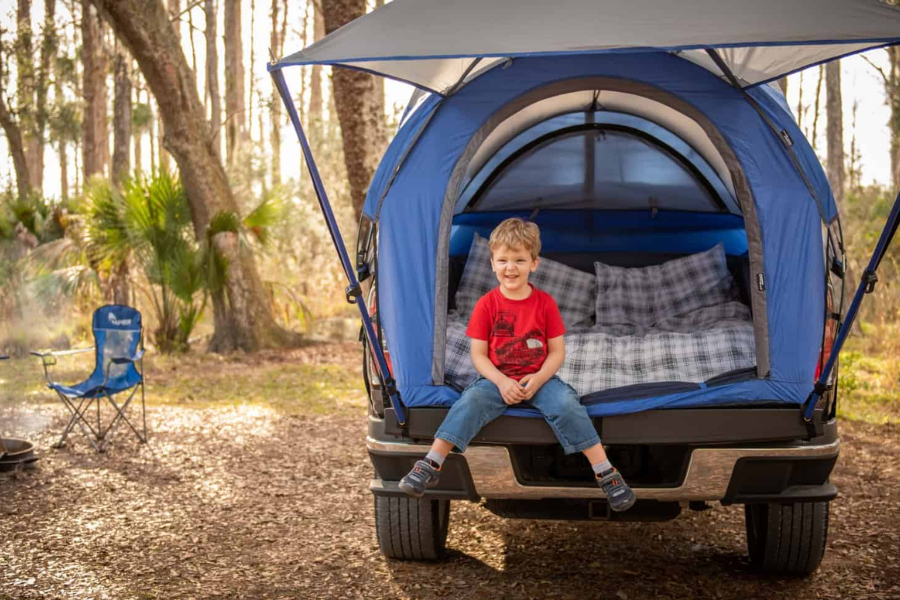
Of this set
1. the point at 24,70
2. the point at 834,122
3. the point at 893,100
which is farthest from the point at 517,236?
the point at 24,70

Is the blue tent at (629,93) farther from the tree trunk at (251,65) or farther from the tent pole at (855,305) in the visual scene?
the tree trunk at (251,65)

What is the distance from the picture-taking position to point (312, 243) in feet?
66.5

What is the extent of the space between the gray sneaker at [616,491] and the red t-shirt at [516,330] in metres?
0.55

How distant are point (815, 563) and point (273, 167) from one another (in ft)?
69.6

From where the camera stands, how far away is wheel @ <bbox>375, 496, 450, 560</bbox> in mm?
4062

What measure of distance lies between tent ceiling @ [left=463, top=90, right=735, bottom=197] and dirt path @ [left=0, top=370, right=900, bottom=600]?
2.09 metres

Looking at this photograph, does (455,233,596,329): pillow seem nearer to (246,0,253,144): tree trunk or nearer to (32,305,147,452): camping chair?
(32,305,147,452): camping chair

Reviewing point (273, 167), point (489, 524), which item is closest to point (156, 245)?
point (489, 524)

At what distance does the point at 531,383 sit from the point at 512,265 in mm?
504

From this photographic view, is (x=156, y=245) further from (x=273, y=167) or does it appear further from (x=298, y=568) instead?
(x=273, y=167)

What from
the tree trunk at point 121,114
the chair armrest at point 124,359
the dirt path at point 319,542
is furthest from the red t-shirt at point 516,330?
the tree trunk at point 121,114

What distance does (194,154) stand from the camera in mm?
11367

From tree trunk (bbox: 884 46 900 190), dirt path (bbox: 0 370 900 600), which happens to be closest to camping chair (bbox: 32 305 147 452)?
dirt path (bbox: 0 370 900 600)

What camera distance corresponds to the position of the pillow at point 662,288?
5.76 m
